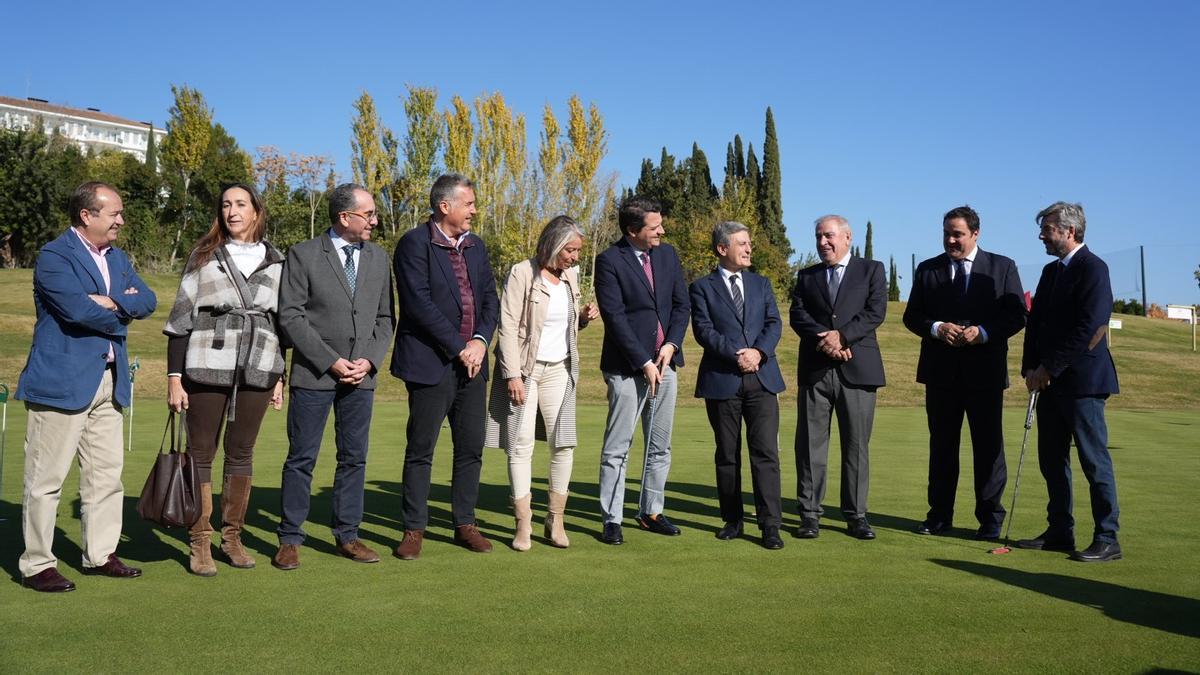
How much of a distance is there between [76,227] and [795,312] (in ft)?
13.9

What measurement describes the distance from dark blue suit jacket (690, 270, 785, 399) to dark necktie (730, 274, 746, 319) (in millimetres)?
19

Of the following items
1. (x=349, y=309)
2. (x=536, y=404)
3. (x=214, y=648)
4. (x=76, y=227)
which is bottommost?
(x=214, y=648)

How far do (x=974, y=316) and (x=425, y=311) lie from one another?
3496 mm

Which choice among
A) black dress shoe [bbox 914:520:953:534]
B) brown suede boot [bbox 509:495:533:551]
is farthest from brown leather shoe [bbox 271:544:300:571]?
black dress shoe [bbox 914:520:953:534]

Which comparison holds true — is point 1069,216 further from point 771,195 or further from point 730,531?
point 771,195

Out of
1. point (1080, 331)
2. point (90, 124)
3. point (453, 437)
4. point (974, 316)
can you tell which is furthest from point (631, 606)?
point (90, 124)

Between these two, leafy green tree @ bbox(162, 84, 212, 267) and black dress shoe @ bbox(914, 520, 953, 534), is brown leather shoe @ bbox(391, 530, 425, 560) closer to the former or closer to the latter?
black dress shoe @ bbox(914, 520, 953, 534)

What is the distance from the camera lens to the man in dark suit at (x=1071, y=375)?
5699mm

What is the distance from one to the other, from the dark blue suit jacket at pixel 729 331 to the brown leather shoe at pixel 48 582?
11.7ft

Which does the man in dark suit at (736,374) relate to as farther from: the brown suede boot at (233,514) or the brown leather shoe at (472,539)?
the brown suede boot at (233,514)

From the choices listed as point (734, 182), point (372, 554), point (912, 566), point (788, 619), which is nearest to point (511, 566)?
point (372, 554)

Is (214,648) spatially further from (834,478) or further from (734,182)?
(734,182)

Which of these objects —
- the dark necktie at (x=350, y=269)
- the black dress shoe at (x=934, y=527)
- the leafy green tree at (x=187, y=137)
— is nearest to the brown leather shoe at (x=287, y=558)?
the dark necktie at (x=350, y=269)

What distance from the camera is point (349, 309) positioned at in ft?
17.7
